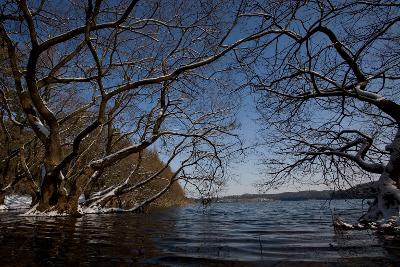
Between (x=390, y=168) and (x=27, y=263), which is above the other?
(x=390, y=168)

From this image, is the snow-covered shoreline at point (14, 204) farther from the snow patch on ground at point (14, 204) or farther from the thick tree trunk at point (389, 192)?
the thick tree trunk at point (389, 192)

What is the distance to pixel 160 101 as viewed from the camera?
56.1ft

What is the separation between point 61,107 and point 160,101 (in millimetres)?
8146

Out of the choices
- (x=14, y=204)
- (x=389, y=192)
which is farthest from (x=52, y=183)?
(x=14, y=204)

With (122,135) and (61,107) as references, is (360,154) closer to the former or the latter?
(122,135)

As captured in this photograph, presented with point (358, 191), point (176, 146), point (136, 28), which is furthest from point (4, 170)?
point (358, 191)

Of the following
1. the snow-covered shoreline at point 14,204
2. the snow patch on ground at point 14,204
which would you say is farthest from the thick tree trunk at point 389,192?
the snow patch on ground at point 14,204

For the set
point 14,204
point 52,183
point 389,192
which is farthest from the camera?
point 14,204

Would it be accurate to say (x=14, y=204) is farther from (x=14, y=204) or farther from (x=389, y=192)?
(x=389, y=192)

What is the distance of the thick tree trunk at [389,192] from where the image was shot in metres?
7.38

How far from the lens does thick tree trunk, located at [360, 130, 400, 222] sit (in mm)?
7376

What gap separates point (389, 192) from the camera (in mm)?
Answer: 7539

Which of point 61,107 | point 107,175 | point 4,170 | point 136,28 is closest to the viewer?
point 136,28

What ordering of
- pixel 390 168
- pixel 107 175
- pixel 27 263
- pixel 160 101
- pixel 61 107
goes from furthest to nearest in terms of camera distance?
pixel 107 175 → pixel 61 107 → pixel 160 101 → pixel 390 168 → pixel 27 263
